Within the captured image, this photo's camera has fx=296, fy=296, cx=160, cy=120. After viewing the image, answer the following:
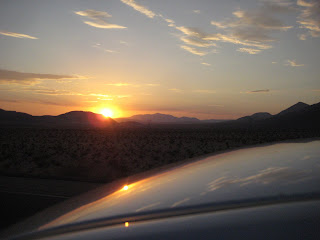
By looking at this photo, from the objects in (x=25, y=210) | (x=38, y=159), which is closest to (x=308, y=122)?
(x=38, y=159)

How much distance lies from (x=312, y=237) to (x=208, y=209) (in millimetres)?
480

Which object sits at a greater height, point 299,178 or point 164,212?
point 299,178

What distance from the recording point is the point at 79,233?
1.42 meters

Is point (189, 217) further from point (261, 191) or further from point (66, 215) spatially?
point (66, 215)

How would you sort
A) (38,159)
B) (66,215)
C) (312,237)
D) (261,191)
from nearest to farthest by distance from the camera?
1. (312,237)
2. (261,191)
3. (66,215)
4. (38,159)

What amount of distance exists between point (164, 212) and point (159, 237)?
12.0 inches

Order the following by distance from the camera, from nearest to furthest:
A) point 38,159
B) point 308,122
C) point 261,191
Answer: point 261,191
point 38,159
point 308,122

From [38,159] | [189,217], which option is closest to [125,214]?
[189,217]

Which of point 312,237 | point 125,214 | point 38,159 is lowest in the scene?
point 38,159

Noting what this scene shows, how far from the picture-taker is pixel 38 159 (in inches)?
896

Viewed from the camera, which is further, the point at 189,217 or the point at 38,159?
the point at 38,159

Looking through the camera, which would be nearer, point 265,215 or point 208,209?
point 265,215

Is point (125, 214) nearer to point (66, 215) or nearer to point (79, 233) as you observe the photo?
point (79, 233)

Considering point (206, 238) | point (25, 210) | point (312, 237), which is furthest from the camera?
point (25, 210)
